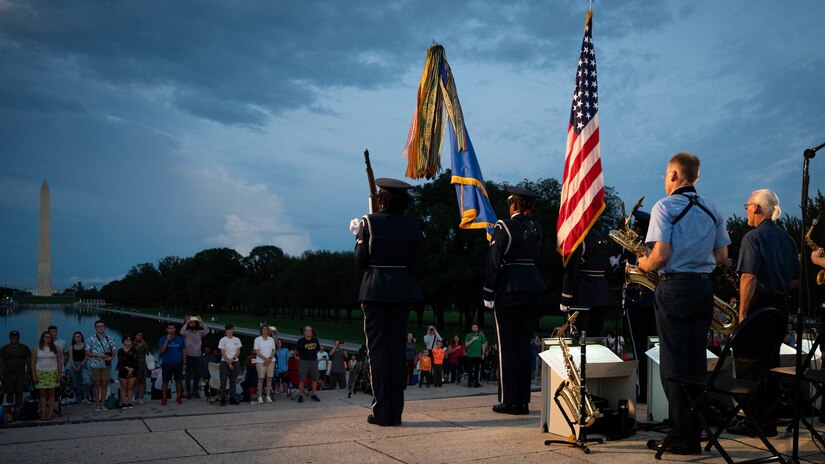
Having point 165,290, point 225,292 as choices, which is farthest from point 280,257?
point 165,290

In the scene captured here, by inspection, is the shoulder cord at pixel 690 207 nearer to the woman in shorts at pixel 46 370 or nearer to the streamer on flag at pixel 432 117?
the streamer on flag at pixel 432 117

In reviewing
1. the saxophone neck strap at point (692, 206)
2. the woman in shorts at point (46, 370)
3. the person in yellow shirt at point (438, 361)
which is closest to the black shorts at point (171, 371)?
the woman in shorts at point (46, 370)

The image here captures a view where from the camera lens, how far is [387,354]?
22.1 ft

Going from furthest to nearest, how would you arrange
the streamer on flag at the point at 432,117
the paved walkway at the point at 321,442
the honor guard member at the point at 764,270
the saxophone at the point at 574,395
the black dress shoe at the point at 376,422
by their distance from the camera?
the streamer on flag at the point at 432,117 < the black dress shoe at the point at 376,422 < the honor guard member at the point at 764,270 < the saxophone at the point at 574,395 < the paved walkway at the point at 321,442

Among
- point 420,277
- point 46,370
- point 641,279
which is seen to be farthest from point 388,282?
point 420,277

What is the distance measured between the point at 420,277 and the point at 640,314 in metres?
43.7

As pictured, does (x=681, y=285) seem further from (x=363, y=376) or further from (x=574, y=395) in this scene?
(x=363, y=376)

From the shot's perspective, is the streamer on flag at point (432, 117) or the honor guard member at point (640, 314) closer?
the honor guard member at point (640, 314)

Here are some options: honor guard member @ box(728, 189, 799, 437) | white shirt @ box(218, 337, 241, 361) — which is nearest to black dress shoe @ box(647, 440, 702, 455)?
honor guard member @ box(728, 189, 799, 437)

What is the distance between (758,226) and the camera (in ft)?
20.9

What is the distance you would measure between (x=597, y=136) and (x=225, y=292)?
4990 inches

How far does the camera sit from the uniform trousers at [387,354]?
650 cm

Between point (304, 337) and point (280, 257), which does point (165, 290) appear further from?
point (304, 337)

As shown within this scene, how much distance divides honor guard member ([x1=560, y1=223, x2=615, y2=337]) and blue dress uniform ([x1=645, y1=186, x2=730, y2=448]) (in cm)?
255
